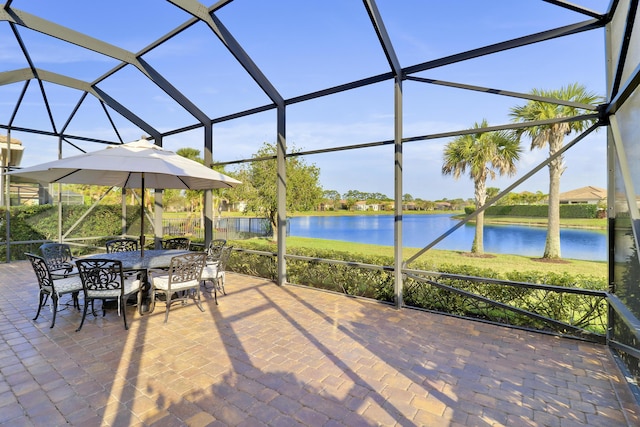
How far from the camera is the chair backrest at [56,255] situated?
523 cm

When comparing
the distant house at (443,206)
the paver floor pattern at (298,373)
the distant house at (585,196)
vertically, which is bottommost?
the paver floor pattern at (298,373)

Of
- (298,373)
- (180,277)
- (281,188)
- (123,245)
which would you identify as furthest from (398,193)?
(123,245)

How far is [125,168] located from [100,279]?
62.8 inches

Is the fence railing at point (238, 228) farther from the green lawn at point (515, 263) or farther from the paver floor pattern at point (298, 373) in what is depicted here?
the paver floor pattern at point (298, 373)

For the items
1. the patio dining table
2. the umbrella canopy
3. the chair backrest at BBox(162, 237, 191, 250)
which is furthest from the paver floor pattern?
the chair backrest at BBox(162, 237, 191, 250)

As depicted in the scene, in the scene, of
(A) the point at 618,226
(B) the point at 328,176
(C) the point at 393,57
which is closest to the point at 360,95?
(C) the point at 393,57

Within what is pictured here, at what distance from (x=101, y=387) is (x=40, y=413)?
1.33 ft

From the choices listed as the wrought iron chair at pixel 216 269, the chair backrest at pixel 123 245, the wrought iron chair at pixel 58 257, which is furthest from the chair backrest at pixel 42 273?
the chair backrest at pixel 123 245

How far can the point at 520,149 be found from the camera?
265 inches

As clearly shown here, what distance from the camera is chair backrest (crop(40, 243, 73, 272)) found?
5.23m

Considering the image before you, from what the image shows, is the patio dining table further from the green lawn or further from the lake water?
the lake water

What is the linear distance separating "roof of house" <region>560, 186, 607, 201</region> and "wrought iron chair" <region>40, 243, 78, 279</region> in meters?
8.21

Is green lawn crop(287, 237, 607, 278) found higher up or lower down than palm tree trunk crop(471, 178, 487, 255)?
lower down

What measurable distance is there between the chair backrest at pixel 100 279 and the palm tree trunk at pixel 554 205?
24.5 feet
